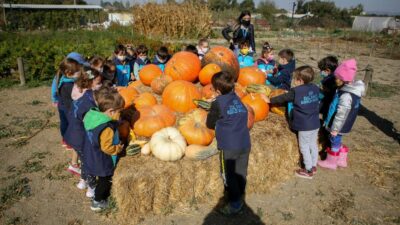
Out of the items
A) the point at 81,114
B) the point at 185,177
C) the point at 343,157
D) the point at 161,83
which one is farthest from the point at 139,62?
the point at 343,157

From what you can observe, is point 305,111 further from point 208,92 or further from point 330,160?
point 208,92

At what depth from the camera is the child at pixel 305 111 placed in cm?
429

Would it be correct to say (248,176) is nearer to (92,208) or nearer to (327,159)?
(327,159)

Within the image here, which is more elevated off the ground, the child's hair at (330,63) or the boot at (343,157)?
the child's hair at (330,63)

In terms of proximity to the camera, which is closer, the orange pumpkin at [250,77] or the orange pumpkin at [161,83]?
the orange pumpkin at [161,83]

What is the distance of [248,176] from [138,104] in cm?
215

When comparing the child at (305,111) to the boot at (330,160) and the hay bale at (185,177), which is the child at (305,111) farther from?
the boot at (330,160)

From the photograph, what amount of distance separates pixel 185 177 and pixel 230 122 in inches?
37.6

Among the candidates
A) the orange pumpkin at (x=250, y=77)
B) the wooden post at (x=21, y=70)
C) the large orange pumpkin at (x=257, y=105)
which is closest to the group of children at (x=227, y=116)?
the large orange pumpkin at (x=257, y=105)

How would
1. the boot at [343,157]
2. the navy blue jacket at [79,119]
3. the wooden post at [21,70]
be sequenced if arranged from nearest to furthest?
the navy blue jacket at [79,119] < the boot at [343,157] < the wooden post at [21,70]

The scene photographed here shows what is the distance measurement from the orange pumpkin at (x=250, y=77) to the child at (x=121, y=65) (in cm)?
274

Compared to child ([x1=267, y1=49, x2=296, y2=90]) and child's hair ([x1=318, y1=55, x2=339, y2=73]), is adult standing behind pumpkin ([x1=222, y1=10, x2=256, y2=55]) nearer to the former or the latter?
child ([x1=267, y1=49, x2=296, y2=90])

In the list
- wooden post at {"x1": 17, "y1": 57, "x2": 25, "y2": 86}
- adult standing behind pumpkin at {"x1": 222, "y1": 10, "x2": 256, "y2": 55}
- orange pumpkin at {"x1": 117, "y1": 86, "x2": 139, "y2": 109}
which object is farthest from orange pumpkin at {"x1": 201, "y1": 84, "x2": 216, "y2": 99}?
wooden post at {"x1": 17, "y1": 57, "x2": 25, "y2": 86}

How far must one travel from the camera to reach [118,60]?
262 inches
